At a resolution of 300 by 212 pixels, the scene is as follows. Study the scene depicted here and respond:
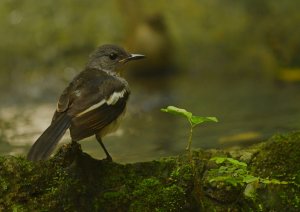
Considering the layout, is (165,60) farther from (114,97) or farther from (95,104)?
(95,104)

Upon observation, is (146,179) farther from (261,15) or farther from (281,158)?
(261,15)

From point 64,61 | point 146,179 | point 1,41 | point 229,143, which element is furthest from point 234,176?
point 1,41

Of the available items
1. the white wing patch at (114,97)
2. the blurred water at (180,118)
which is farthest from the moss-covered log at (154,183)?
the blurred water at (180,118)

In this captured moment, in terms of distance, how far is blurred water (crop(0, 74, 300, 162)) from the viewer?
7.68 metres

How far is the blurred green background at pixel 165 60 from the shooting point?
989cm

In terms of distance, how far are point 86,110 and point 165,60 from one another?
1042cm

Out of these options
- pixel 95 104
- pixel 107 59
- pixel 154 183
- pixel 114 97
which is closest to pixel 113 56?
pixel 107 59

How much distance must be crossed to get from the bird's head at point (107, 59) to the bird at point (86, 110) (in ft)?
1.86

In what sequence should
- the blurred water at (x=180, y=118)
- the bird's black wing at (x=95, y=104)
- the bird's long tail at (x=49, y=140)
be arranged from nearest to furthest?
the bird's long tail at (x=49, y=140) → the bird's black wing at (x=95, y=104) → the blurred water at (x=180, y=118)

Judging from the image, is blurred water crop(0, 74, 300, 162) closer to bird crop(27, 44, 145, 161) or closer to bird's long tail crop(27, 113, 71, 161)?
bird crop(27, 44, 145, 161)

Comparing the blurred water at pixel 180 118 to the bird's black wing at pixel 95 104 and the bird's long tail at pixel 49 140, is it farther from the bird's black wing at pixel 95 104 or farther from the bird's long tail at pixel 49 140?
the bird's long tail at pixel 49 140

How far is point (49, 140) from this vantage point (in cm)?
448

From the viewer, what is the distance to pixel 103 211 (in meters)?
4.24

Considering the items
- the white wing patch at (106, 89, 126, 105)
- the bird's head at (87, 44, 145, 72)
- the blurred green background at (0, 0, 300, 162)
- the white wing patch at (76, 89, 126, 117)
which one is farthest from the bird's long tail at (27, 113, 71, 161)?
the blurred green background at (0, 0, 300, 162)
